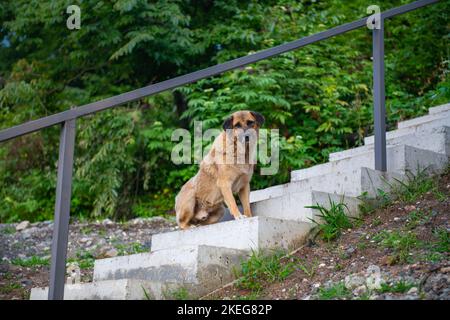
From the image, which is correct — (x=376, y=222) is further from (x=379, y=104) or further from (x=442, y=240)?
(x=379, y=104)

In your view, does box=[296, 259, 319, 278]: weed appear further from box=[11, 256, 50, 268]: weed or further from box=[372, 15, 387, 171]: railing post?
box=[11, 256, 50, 268]: weed

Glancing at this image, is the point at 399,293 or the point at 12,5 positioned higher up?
the point at 12,5

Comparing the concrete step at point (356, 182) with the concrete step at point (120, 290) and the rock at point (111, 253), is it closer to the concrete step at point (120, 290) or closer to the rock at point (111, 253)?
the concrete step at point (120, 290)

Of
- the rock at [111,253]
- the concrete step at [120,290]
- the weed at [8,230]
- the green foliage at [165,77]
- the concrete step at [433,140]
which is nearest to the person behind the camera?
the concrete step at [120,290]

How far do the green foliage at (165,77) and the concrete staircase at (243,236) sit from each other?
3154mm

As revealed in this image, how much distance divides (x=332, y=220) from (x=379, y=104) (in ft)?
3.81

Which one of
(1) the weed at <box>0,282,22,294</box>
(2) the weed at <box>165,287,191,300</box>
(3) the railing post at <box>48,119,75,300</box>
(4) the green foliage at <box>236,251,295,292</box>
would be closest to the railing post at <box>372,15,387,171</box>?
(4) the green foliage at <box>236,251,295,292</box>

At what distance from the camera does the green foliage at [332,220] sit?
390cm

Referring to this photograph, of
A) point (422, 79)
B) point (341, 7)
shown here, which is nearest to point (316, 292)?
point (422, 79)

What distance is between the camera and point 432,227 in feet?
11.7

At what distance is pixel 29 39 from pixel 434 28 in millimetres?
7292

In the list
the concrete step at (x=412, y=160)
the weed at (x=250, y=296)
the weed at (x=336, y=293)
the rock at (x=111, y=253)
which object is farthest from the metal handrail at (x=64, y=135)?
the rock at (x=111, y=253)

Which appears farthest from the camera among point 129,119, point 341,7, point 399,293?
point 341,7

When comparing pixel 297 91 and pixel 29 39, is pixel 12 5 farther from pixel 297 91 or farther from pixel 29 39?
pixel 297 91
